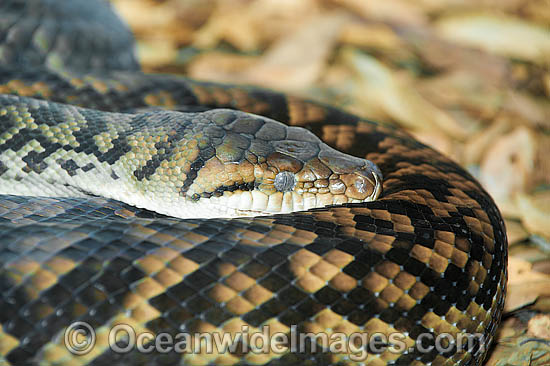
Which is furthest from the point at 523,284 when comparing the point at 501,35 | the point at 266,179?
the point at 501,35

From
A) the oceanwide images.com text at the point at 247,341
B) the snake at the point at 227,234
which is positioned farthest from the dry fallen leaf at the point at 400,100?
the oceanwide images.com text at the point at 247,341

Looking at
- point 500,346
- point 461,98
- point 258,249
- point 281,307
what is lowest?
point 500,346

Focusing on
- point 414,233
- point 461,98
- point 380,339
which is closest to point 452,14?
point 461,98

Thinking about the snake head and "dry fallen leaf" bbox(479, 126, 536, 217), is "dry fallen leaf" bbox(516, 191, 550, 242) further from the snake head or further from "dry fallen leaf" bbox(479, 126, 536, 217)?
the snake head

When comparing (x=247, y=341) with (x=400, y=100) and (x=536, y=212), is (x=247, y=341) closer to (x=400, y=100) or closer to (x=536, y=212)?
(x=536, y=212)

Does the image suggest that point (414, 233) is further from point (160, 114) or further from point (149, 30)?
point (149, 30)

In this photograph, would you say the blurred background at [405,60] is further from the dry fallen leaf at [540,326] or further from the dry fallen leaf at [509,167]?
the dry fallen leaf at [540,326]

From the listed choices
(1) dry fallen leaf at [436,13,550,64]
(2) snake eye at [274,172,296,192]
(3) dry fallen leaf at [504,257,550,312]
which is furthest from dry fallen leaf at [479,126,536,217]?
(2) snake eye at [274,172,296,192]

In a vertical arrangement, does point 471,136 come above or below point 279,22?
below
